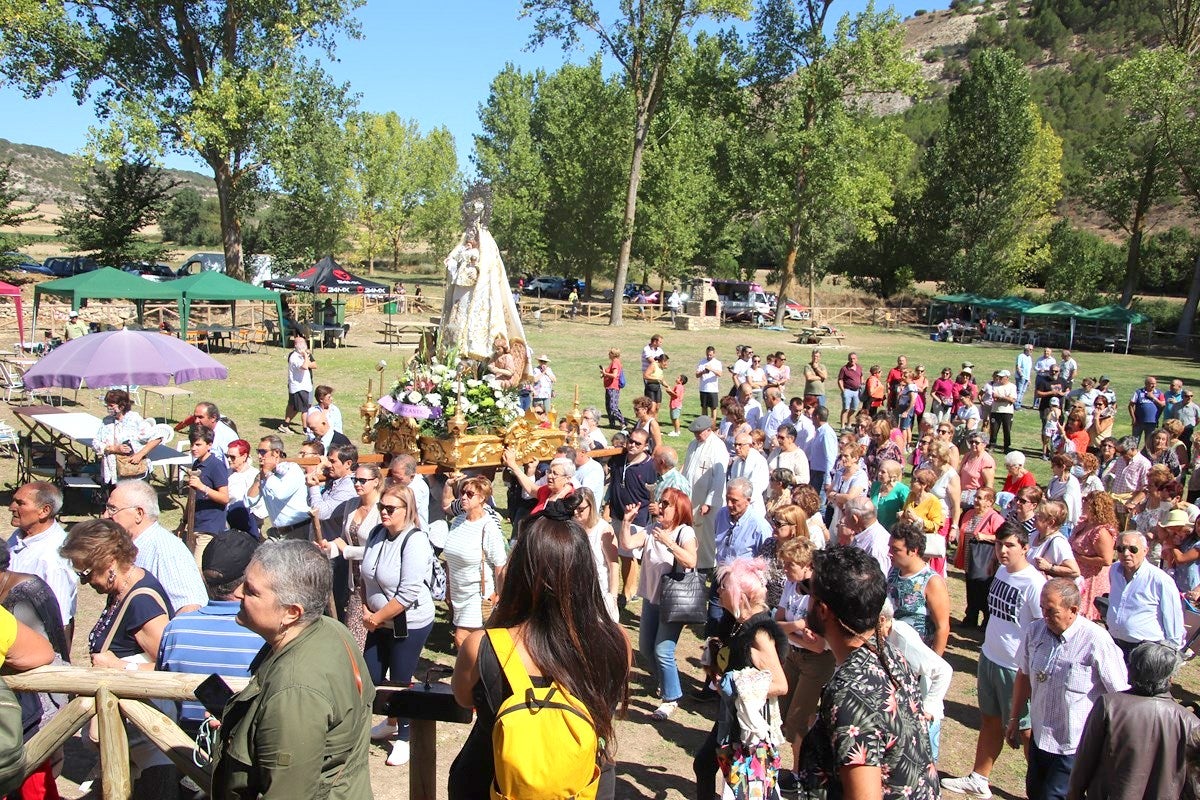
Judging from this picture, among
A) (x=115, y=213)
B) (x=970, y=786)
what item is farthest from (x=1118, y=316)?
(x=115, y=213)

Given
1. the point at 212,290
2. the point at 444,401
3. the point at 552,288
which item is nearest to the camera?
the point at 444,401

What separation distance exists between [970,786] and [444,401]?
227 inches

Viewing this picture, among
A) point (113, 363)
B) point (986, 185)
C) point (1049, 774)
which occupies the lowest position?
point (1049, 774)

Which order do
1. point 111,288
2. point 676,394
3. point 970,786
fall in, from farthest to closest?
point 111,288
point 676,394
point 970,786

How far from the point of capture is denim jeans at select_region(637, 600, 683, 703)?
19.8ft

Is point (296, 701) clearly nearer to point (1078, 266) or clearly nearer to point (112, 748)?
point (112, 748)

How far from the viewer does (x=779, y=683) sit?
430 centimetres

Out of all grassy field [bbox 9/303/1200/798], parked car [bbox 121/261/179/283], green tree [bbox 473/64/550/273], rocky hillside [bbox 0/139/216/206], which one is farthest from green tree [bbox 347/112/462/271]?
rocky hillside [bbox 0/139/216/206]

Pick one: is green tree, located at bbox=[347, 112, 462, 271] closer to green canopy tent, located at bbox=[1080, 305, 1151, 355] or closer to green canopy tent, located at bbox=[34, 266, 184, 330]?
green canopy tent, located at bbox=[34, 266, 184, 330]

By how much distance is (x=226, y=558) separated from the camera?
4262 millimetres

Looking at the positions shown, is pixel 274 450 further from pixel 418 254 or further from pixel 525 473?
pixel 418 254

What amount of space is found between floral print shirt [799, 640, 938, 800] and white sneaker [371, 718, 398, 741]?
3.53 m

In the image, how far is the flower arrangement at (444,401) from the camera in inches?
348

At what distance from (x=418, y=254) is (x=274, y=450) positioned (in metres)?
69.3
